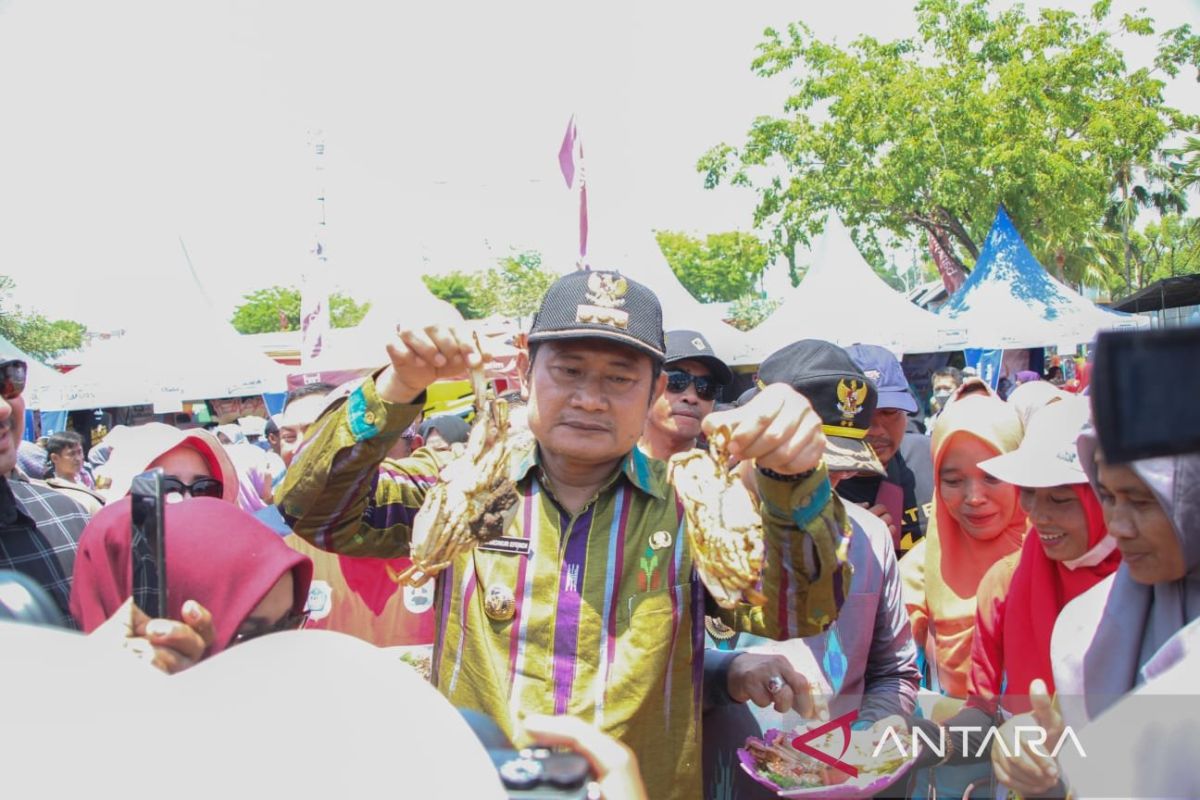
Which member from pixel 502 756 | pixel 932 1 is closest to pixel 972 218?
pixel 932 1

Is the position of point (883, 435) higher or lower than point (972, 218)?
lower

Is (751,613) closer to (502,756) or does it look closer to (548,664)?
(548,664)

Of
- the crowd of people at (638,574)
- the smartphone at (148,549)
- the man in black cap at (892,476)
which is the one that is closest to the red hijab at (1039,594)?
the crowd of people at (638,574)

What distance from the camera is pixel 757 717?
180cm

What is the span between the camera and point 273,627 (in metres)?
1.13

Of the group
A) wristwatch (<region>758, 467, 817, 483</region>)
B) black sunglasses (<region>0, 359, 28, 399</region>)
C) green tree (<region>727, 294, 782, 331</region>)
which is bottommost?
wristwatch (<region>758, 467, 817, 483</region>)

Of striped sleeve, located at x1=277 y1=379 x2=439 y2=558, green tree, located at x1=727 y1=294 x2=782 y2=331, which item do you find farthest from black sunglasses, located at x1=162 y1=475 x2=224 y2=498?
green tree, located at x1=727 y1=294 x2=782 y2=331

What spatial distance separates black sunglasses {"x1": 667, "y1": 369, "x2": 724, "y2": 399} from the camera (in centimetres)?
314

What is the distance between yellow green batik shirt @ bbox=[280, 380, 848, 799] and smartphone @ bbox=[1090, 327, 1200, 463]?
58cm

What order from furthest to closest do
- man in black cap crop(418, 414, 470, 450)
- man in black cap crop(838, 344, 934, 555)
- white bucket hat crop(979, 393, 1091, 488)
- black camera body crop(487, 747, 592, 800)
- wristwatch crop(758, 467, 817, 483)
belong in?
man in black cap crop(418, 414, 470, 450), man in black cap crop(838, 344, 934, 555), white bucket hat crop(979, 393, 1091, 488), wristwatch crop(758, 467, 817, 483), black camera body crop(487, 747, 592, 800)

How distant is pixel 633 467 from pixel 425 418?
4.65 m

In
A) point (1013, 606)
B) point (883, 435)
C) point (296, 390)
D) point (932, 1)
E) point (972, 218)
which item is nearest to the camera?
point (1013, 606)

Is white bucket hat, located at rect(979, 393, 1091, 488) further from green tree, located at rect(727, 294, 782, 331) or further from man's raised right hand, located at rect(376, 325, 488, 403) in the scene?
green tree, located at rect(727, 294, 782, 331)

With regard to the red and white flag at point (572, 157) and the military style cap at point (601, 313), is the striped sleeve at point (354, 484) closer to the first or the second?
the military style cap at point (601, 313)
